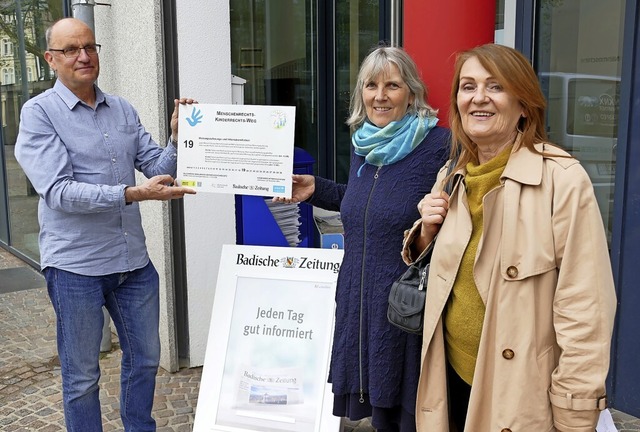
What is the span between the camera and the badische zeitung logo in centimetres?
322

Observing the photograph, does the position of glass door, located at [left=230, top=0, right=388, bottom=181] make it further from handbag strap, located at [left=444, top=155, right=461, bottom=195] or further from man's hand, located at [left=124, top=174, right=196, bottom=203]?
handbag strap, located at [left=444, top=155, right=461, bottom=195]

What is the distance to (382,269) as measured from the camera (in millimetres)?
2438

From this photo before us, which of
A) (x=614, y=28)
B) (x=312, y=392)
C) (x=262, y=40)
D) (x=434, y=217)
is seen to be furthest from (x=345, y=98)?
(x=434, y=217)

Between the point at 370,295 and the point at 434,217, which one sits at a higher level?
the point at 434,217

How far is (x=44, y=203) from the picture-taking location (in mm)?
2852

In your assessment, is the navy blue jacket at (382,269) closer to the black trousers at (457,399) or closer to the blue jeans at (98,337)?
the black trousers at (457,399)

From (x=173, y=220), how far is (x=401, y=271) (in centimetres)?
227

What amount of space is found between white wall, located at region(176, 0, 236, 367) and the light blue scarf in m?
1.98

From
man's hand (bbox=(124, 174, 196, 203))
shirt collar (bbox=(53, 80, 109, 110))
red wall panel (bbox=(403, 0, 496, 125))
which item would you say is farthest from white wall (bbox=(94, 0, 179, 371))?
red wall panel (bbox=(403, 0, 496, 125))

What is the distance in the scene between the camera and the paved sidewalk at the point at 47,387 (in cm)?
374

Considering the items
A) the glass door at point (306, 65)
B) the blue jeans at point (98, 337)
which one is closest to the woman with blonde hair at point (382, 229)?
the blue jeans at point (98, 337)

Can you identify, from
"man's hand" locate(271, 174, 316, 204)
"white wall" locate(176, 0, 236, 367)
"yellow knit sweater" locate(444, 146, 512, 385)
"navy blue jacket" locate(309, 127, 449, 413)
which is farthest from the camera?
"white wall" locate(176, 0, 236, 367)

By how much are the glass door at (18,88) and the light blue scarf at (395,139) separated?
5139mm

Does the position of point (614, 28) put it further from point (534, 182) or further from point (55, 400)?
point (55, 400)
